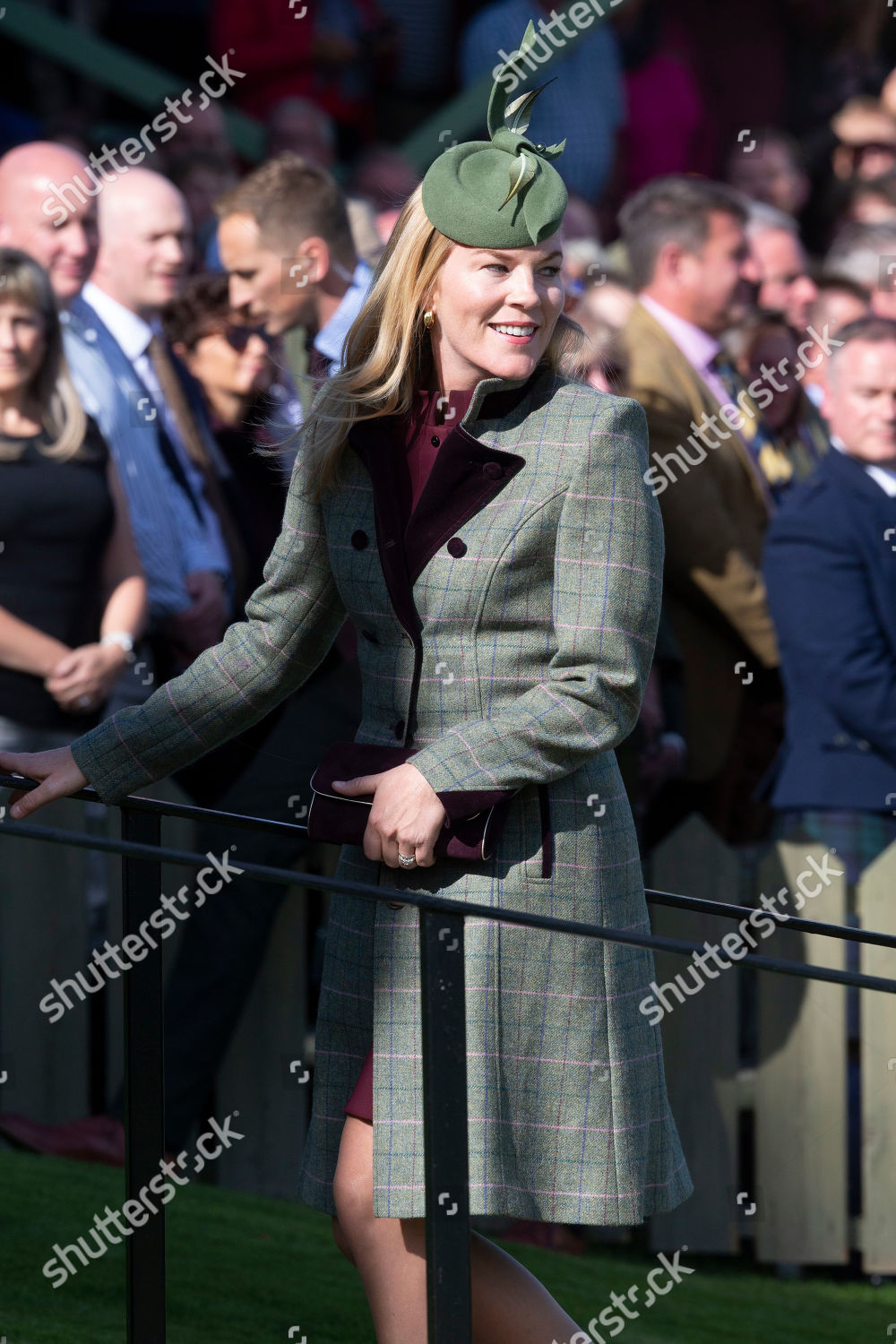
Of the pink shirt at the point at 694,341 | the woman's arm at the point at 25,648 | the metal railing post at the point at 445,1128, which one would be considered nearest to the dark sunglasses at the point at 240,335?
the woman's arm at the point at 25,648

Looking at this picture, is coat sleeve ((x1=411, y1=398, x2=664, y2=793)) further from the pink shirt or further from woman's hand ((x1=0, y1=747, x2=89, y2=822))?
the pink shirt

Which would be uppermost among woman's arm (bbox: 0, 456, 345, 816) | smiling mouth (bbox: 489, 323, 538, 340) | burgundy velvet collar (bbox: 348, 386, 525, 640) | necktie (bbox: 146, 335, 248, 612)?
necktie (bbox: 146, 335, 248, 612)

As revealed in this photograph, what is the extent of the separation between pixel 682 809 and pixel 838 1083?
1.02 meters

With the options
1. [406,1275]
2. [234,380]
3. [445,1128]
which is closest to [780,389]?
[234,380]

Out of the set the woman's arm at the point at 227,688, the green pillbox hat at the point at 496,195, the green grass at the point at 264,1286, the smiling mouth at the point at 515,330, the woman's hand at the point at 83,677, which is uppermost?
the green pillbox hat at the point at 496,195

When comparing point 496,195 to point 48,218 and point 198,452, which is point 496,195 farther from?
point 48,218

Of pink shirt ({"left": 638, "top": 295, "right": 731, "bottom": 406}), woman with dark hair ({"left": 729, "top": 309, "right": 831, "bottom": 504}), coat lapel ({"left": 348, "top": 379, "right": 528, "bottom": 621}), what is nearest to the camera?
coat lapel ({"left": 348, "top": 379, "right": 528, "bottom": 621})

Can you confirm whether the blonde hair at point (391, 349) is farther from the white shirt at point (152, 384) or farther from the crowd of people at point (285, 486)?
the white shirt at point (152, 384)

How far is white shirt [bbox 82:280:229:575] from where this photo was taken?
4.87m

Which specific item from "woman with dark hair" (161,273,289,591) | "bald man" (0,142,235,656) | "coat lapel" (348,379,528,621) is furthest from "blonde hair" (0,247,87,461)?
"coat lapel" (348,379,528,621)

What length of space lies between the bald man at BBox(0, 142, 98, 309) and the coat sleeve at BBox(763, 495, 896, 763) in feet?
6.36

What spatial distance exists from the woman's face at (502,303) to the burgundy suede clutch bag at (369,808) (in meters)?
0.49

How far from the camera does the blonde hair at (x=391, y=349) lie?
230 cm

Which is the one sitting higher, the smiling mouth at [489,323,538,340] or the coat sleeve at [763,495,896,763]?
the coat sleeve at [763,495,896,763]
